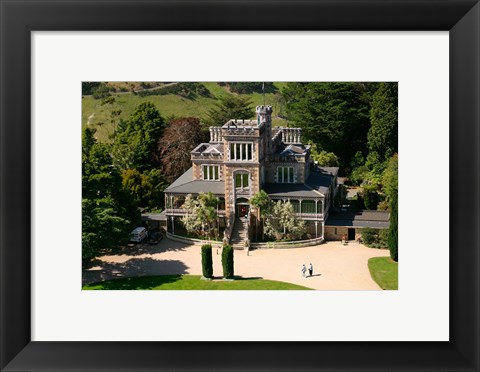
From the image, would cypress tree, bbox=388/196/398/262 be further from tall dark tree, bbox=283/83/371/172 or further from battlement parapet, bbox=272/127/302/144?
tall dark tree, bbox=283/83/371/172

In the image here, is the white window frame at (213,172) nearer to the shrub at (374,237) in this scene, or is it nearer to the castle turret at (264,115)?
the castle turret at (264,115)

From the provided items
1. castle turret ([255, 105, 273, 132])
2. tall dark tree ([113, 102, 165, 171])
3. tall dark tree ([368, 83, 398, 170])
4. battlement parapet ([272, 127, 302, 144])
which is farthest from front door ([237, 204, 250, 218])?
tall dark tree ([368, 83, 398, 170])

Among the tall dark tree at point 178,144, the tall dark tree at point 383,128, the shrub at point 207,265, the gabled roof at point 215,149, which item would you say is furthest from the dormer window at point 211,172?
the tall dark tree at point 383,128

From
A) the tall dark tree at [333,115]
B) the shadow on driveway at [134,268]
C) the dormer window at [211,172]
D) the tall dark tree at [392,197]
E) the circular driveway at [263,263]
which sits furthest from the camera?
the tall dark tree at [333,115]

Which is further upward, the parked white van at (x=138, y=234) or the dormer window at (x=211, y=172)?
the dormer window at (x=211, y=172)
